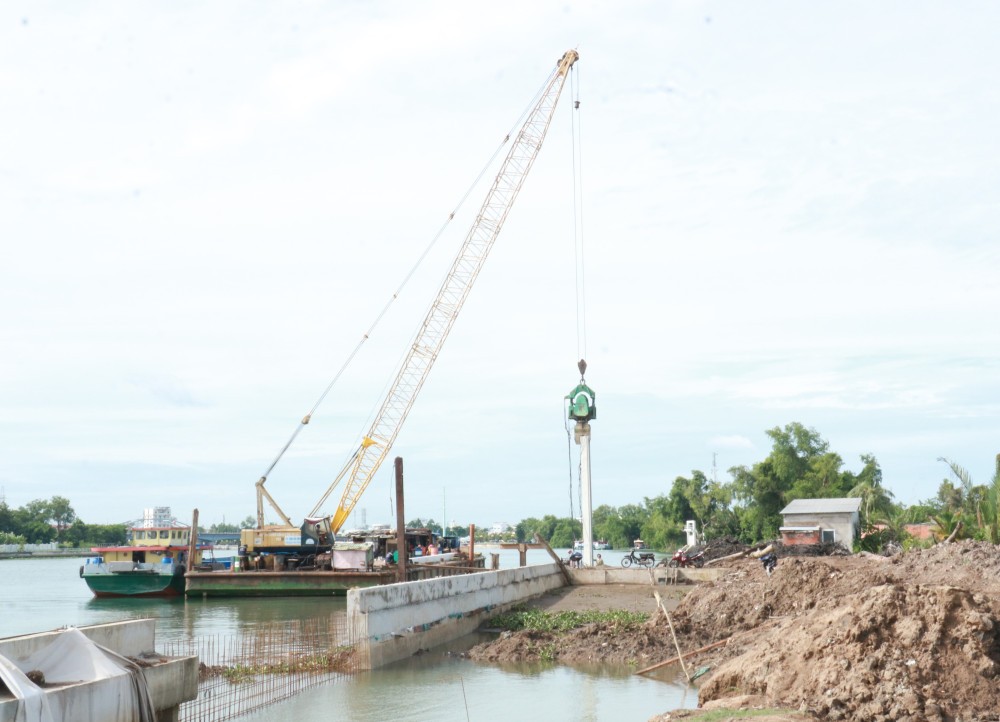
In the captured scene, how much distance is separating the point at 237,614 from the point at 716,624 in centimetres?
2560

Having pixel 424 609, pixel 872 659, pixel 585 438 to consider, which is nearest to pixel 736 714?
pixel 872 659

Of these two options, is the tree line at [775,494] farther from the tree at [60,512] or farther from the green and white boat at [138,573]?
the tree at [60,512]

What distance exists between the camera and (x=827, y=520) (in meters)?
54.5

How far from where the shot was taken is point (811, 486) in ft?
289

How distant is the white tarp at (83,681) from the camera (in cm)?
1079

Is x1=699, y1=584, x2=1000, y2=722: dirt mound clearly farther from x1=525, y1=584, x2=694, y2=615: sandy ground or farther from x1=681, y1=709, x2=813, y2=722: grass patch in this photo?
x1=525, y1=584, x2=694, y2=615: sandy ground

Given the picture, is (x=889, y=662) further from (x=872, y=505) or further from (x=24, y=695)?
(x=872, y=505)

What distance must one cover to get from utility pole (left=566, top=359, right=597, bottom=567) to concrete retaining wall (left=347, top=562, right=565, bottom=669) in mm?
8111

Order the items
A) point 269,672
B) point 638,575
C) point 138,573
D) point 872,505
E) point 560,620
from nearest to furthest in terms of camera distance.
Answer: point 269,672 → point 560,620 → point 638,575 → point 138,573 → point 872,505

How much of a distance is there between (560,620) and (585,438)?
14051mm

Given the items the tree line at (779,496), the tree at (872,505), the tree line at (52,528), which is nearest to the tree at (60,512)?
the tree line at (52,528)

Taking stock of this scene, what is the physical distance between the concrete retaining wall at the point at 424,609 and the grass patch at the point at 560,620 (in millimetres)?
774

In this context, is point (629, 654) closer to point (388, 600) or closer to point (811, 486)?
point (388, 600)

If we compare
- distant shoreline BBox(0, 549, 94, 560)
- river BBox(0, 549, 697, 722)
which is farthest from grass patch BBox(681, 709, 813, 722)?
distant shoreline BBox(0, 549, 94, 560)
